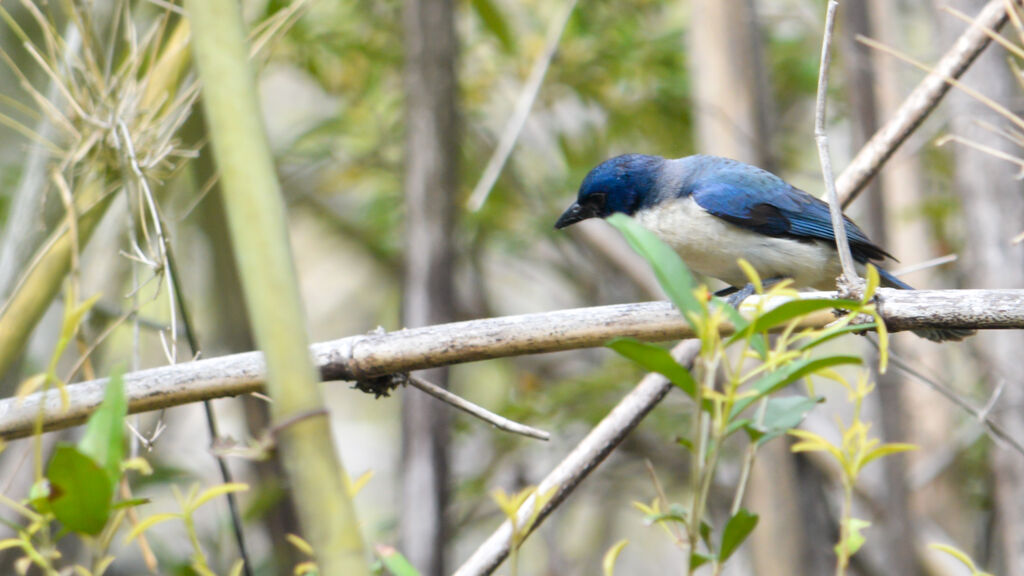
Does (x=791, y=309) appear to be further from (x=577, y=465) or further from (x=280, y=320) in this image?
(x=577, y=465)

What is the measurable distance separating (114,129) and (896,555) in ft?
10.9

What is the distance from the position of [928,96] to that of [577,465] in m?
1.38

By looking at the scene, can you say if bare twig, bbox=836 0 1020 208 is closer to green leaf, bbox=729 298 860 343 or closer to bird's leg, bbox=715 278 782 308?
bird's leg, bbox=715 278 782 308

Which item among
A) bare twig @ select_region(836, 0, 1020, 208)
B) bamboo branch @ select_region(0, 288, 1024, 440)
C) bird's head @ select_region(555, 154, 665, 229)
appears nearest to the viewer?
bamboo branch @ select_region(0, 288, 1024, 440)

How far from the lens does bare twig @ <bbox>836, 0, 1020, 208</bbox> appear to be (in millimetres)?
2293

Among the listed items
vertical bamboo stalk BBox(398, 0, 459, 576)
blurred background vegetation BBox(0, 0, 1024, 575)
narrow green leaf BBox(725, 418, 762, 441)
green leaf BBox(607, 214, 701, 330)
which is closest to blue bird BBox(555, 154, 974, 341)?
blurred background vegetation BBox(0, 0, 1024, 575)

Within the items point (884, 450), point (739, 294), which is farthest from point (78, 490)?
point (739, 294)

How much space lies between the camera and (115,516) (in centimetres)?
117

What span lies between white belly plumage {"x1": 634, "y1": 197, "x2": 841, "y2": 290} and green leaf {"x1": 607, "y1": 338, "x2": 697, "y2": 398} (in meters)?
2.33

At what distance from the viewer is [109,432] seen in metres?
0.96

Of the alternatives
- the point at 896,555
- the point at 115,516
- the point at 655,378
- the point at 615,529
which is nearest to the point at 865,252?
the point at 896,555


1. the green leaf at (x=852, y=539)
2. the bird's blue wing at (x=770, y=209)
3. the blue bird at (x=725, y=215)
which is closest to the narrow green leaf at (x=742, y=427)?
the green leaf at (x=852, y=539)

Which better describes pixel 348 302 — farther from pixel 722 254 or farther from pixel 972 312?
pixel 972 312

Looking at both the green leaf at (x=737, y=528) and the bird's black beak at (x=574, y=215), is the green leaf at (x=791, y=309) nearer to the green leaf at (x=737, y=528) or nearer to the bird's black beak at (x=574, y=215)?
the green leaf at (x=737, y=528)
